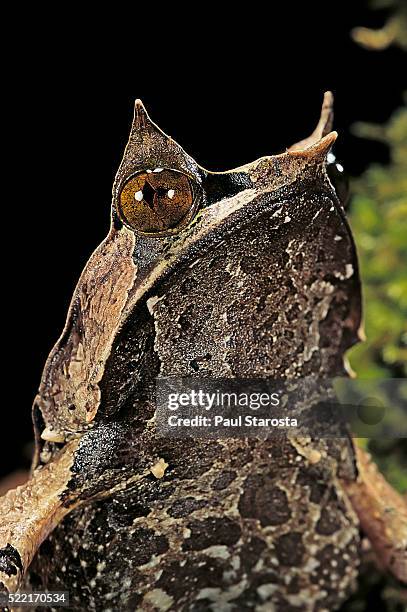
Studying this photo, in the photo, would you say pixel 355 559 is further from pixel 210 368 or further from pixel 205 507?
pixel 210 368

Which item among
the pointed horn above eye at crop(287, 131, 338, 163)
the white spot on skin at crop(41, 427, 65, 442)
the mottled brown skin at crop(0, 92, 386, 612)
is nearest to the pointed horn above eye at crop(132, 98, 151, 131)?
the mottled brown skin at crop(0, 92, 386, 612)

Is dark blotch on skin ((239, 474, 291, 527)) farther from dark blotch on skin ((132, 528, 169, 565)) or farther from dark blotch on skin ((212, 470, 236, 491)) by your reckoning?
dark blotch on skin ((132, 528, 169, 565))

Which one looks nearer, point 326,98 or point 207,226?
point 207,226

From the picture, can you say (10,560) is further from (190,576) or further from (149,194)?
(149,194)

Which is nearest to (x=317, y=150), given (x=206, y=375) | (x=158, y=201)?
(x=158, y=201)

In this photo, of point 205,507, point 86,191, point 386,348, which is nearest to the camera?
point 205,507

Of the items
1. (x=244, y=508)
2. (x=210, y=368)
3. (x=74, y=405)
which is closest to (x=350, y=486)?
(x=244, y=508)
